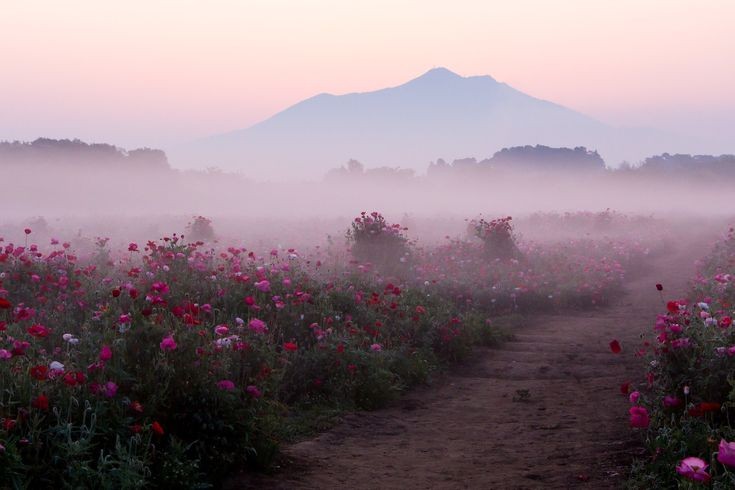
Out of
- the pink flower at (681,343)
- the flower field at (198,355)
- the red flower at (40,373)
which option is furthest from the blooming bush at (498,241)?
the red flower at (40,373)

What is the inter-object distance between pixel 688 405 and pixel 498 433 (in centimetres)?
229

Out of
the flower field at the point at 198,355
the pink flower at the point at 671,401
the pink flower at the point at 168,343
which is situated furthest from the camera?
the pink flower at the point at 671,401

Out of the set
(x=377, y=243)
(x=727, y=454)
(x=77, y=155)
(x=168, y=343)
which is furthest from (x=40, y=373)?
(x=77, y=155)

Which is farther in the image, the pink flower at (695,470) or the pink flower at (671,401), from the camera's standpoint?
the pink flower at (671,401)

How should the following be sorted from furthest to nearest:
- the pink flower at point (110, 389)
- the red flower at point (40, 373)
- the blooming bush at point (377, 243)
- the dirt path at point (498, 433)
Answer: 1. the blooming bush at point (377, 243)
2. the dirt path at point (498, 433)
3. the pink flower at point (110, 389)
4. the red flower at point (40, 373)

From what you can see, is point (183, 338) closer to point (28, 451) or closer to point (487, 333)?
point (28, 451)

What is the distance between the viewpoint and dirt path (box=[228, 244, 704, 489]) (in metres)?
5.68

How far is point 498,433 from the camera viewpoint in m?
7.18

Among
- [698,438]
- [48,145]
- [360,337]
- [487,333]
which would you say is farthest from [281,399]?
[48,145]

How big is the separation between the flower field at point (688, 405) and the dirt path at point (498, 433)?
487 millimetres

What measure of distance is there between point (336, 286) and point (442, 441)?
15.2ft

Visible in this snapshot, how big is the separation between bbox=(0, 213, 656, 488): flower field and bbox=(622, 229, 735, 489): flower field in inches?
2.3

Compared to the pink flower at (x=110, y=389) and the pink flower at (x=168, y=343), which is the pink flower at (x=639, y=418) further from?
the pink flower at (x=110, y=389)

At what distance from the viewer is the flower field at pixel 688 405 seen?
15.5 feet
